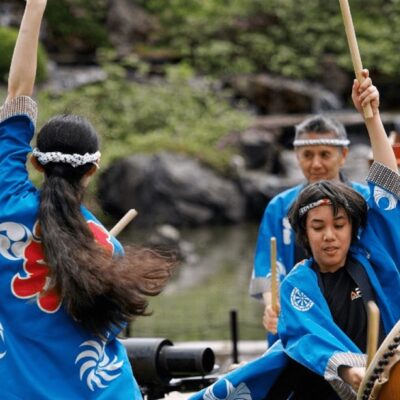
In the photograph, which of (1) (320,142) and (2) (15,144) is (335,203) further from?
(1) (320,142)

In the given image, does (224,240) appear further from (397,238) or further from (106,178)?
(397,238)

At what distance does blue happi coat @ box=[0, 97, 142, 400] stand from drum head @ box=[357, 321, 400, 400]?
69 centimetres

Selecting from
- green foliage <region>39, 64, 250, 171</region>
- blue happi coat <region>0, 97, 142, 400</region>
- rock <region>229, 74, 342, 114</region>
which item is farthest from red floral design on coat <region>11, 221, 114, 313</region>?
rock <region>229, 74, 342, 114</region>

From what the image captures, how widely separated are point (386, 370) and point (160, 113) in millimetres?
16444

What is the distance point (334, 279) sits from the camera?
3.06 m

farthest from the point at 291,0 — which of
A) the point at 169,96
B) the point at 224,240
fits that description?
the point at 224,240

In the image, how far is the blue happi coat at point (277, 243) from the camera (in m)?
4.51

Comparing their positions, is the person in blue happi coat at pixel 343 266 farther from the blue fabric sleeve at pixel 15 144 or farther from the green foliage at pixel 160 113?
the green foliage at pixel 160 113

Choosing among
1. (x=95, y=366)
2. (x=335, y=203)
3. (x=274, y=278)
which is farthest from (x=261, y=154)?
(x=95, y=366)

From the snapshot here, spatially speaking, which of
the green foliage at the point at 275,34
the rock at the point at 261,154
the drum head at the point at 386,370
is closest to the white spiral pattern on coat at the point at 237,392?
the drum head at the point at 386,370

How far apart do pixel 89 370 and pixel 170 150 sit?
1432 cm

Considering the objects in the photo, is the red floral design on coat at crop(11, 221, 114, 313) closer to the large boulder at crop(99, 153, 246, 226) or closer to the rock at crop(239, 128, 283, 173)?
the large boulder at crop(99, 153, 246, 226)

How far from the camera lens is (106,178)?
1709 cm

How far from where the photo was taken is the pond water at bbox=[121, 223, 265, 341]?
29.6ft
